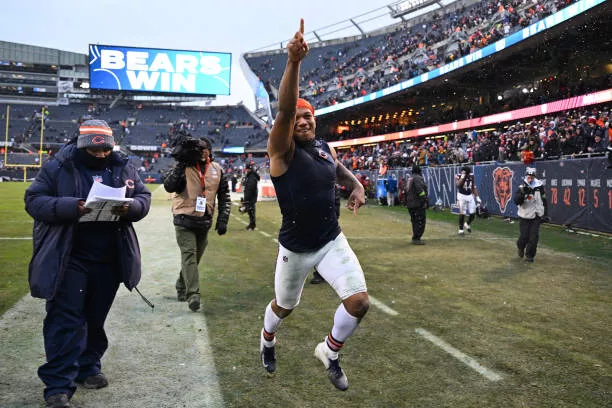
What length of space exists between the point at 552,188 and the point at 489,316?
11819 mm

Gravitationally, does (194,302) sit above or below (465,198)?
below

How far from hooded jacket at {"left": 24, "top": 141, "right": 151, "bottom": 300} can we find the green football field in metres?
1.32

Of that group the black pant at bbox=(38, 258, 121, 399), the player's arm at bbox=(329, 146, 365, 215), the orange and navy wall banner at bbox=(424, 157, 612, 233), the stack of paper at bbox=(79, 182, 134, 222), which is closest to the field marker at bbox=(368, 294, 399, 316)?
the player's arm at bbox=(329, 146, 365, 215)

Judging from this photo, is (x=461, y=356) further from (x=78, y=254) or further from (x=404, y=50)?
(x=404, y=50)

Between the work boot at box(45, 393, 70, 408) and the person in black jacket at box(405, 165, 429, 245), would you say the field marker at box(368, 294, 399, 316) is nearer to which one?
the work boot at box(45, 393, 70, 408)

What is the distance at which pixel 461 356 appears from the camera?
4465 mm

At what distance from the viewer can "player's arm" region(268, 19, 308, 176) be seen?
302 centimetres

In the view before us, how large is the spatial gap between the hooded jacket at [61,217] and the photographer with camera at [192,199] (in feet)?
6.48

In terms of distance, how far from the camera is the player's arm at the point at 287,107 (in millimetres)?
3021

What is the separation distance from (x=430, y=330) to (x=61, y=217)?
378cm

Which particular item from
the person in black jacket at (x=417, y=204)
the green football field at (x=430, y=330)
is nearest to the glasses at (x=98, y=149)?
the green football field at (x=430, y=330)

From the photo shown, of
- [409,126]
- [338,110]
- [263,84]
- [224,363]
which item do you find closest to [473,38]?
[409,126]

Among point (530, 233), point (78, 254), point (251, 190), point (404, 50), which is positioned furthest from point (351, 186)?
point (404, 50)

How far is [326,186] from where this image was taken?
3.74m
